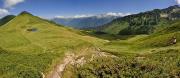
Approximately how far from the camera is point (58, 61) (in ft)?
132

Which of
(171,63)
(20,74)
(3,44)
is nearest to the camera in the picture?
(20,74)

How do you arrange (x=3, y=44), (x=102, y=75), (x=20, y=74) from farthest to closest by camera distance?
(x=3, y=44) → (x=102, y=75) → (x=20, y=74)

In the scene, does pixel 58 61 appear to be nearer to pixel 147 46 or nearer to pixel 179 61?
pixel 179 61

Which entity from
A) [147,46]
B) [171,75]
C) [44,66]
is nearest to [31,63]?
[44,66]

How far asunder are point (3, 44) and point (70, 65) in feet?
191

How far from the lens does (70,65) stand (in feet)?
130

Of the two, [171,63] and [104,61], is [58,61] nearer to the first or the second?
[104,61]

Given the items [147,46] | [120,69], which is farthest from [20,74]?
[147,46]

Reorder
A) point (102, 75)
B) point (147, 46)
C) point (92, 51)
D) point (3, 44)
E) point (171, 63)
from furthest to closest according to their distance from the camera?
1. point (3, 44)
2. point (147, 46)
3. point (92, 51)
4. point (171, 63)
5. point (102, 75)

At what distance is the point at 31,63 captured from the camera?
128 feet

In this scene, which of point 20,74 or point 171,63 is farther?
point 171,63

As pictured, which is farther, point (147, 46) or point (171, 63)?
point (147, 46)

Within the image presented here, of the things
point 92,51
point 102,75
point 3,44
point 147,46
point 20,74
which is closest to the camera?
point 20,74

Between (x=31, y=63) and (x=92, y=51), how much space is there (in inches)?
442
